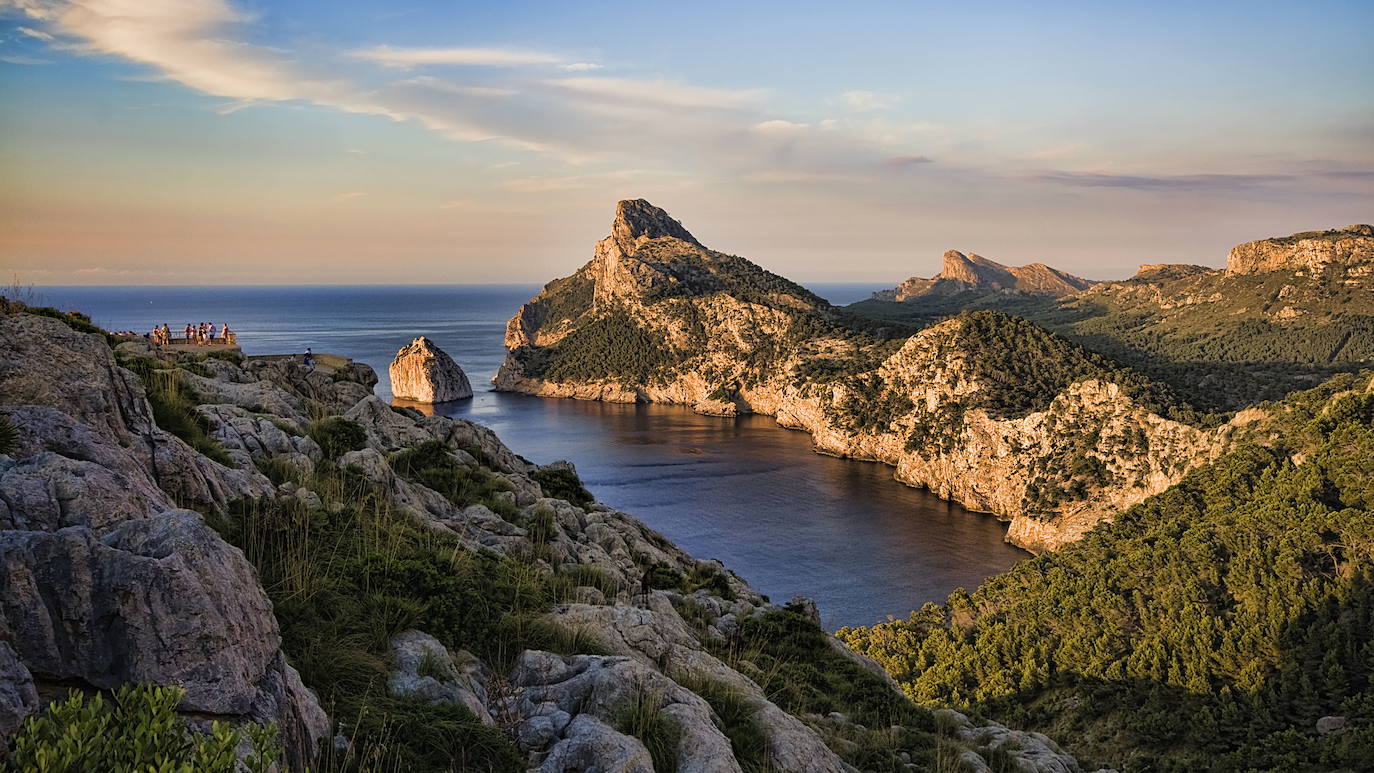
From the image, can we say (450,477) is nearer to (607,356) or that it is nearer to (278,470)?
(278,470)

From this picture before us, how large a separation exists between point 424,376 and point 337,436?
135 metres

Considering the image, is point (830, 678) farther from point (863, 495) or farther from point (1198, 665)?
point (863, 495)

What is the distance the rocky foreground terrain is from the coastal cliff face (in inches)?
2548

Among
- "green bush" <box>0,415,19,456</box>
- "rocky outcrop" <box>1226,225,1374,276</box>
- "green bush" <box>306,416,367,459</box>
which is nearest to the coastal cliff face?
"green bush" <box>306,416,367,459</box>

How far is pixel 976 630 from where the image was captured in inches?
1752

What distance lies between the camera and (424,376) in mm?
145875

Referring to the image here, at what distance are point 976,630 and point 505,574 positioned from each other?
39.2 metres

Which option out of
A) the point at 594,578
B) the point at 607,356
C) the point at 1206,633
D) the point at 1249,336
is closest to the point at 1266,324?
the point at 1249,336

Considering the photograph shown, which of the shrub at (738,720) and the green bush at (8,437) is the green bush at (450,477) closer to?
the shrub at (738,720)

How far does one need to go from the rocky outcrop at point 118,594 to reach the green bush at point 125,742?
2.27 ft

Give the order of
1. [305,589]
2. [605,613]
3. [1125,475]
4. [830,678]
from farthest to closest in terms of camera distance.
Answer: [1125,475] < [830,678] < [605,613] < [305,589]

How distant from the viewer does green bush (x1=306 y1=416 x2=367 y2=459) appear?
1673 centimetres

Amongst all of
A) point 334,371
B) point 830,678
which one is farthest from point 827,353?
point 830,678

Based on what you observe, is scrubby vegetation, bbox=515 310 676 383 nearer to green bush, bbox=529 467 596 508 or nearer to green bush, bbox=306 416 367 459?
green bush, bbox=529 467 596 508
